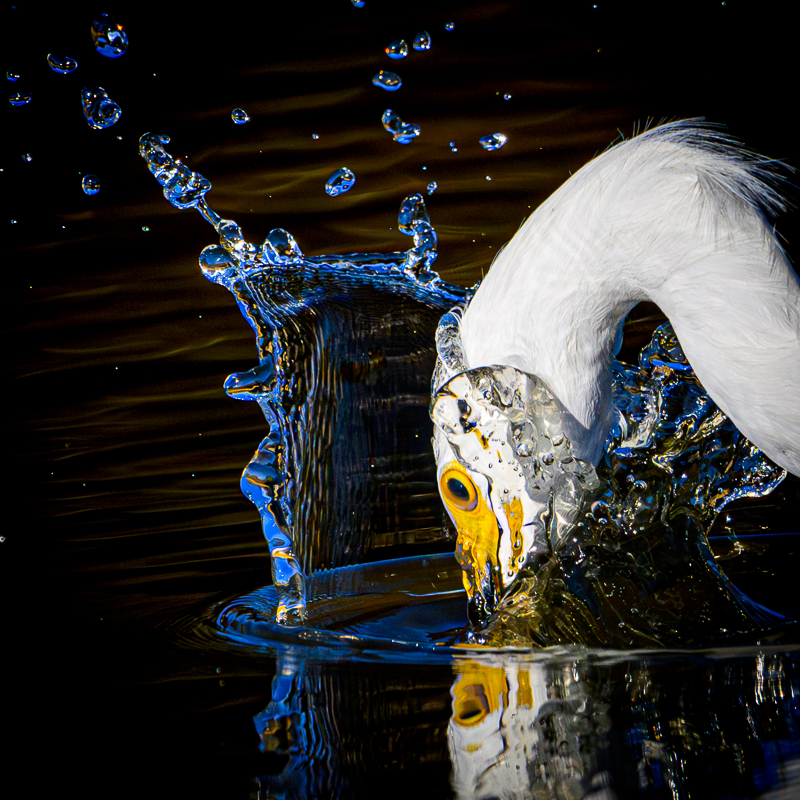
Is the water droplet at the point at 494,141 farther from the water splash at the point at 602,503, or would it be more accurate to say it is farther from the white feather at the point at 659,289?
the white feather at the point at 659,289

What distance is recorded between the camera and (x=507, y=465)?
41.8 inches

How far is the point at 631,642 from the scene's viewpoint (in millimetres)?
1166

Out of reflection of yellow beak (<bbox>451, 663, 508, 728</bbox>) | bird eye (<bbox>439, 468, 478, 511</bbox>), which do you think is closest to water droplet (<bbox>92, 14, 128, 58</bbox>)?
bird eye (<bbox>439, 468, 478, 511</bbox>)

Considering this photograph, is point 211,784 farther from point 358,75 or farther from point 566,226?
point 358,75

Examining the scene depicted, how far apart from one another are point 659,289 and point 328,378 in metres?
0.78

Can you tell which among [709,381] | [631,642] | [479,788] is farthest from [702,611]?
[479,788]

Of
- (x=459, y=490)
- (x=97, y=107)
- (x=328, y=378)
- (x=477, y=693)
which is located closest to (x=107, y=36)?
(x=97, y=107)

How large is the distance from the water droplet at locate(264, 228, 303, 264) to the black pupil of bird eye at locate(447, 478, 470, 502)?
657 mm

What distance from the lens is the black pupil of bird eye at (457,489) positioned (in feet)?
3.51

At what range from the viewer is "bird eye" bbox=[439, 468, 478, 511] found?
1067mm

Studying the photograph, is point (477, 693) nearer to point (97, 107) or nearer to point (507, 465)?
point (507, 465)

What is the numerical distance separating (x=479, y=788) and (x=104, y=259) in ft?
7.46

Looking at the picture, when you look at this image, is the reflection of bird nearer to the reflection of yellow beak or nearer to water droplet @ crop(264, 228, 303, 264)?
the reflection of yellow beak

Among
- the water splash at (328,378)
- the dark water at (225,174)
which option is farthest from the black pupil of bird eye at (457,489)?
the dark water at (225,174)
